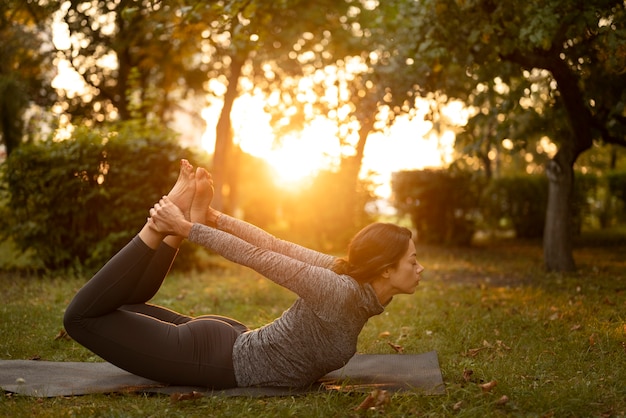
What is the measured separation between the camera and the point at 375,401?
4.55 m

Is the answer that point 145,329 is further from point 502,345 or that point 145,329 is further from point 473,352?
point 502,345

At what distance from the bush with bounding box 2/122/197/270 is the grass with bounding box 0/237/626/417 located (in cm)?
75

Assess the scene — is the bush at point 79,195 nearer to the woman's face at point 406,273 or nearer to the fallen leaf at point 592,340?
the fallen leaf at point 592,340

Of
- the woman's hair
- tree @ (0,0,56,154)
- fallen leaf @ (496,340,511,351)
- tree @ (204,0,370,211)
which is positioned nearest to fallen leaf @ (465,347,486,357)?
fallen leaf @ (496,340,511,351)

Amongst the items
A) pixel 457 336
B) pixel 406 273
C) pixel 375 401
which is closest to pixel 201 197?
pixel 406 273

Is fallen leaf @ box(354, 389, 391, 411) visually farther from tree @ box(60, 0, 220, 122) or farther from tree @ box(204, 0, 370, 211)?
tree @ box(60, 0, 220, 122)

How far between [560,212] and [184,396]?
29.0ft

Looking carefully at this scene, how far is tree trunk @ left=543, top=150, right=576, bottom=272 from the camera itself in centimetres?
1188

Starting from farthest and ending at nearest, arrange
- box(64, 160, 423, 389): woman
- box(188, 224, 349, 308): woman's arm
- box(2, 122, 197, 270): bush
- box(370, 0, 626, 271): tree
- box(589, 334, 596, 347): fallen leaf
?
box(2, 122, 197, 270): bush, box(370, 0, 626, 271): tree, box(589, 334, 596, 347): fallen leaf, box(64, 160, 423, 389): woman, box(188, 224, 349, 308): woman's arm

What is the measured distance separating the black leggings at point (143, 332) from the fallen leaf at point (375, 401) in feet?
2.98

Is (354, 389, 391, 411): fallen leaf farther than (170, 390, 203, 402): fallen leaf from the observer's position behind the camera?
No

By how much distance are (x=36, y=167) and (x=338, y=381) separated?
7.79 m

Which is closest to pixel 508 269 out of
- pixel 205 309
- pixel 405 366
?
pixel 205 309

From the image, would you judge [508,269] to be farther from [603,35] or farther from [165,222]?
[165,222]
